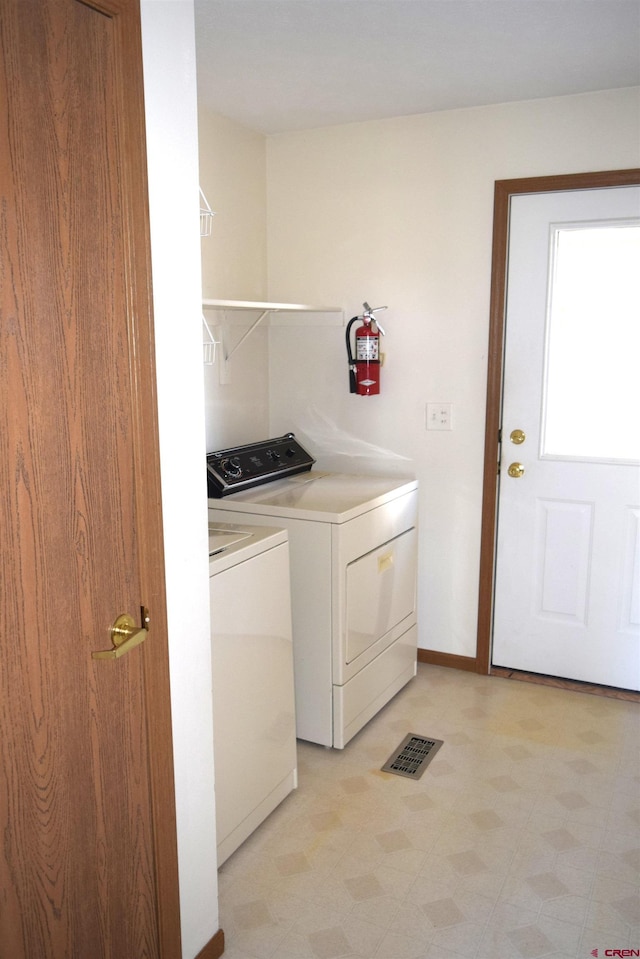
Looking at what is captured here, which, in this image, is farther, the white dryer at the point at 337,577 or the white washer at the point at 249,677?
the white dryer at the point at 337,577

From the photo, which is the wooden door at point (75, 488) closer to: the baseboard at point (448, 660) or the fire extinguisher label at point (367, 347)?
the fire extinguisher label at point (367, 347)

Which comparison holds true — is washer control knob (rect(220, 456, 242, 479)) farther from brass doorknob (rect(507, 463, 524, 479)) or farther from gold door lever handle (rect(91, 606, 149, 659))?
gold door lever handle (rect(91, 606, 149, 659))

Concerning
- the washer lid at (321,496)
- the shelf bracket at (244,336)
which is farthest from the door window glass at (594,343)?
the shelf bracket at (244,336)

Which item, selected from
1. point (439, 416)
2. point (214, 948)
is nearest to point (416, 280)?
point (439, 416)

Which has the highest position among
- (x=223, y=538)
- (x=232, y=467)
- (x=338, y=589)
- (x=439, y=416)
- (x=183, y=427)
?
(x=183, y=427)

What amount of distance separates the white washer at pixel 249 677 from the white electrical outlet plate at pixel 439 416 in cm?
120

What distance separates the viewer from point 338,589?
2.62m

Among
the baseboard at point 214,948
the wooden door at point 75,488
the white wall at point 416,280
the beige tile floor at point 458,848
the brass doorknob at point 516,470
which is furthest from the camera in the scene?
the brass doorknob at point 516,470

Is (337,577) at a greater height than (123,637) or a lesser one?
lesser

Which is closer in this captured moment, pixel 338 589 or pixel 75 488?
pixel 75 488

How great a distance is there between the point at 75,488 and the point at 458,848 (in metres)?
1.62

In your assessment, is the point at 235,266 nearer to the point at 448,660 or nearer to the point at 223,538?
the point at 223,538

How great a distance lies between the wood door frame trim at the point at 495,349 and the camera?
2941 mm

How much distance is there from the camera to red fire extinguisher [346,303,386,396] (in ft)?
10.7
